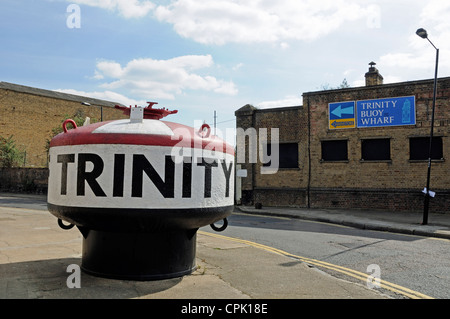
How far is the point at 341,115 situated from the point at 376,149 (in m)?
2.51

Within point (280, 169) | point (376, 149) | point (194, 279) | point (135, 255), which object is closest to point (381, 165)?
point (376, 149)

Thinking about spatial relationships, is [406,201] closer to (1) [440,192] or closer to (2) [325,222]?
(1) [440,192]

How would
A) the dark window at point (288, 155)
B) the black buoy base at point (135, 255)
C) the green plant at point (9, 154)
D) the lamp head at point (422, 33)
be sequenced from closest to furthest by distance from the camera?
the black buoy base at point (135, 255)
the lamp head at point (422, 33)
the dark window at point (288, 155)
the green plant at point (9, 154)

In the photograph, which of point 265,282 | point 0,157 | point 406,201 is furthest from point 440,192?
point 0,157

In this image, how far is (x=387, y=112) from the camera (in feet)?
60.8

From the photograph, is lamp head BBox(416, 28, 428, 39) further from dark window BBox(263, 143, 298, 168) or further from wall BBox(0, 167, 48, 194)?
wall BBox(0, 167, 48, 194)

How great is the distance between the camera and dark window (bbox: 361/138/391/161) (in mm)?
18578

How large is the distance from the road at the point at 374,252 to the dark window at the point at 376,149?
27.0 ft

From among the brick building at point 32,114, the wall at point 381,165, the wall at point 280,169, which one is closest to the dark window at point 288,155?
the wall at point 280,169

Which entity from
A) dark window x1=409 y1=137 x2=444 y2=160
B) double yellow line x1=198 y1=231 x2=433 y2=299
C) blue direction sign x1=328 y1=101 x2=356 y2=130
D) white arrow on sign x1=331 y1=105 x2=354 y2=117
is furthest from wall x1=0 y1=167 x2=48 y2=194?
double yellow line x1=198 y1=231 x2=433 y2=299

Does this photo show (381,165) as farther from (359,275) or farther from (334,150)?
(359,275)

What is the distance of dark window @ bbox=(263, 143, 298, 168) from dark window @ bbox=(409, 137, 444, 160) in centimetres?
578

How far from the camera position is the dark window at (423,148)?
57.6 feet

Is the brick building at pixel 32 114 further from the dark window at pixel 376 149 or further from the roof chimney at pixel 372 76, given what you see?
the dark window at pixel 376 149
